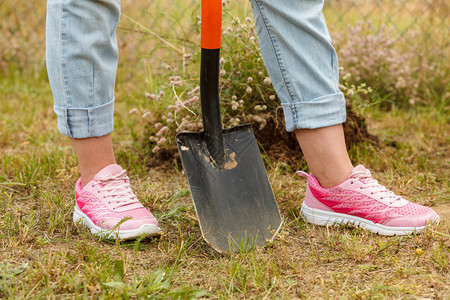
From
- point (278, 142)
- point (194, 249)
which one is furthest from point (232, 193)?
point (278, 142)

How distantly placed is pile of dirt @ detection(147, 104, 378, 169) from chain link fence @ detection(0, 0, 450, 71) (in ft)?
2.18

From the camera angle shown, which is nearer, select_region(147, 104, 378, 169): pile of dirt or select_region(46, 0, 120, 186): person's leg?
select_region(46, 0, 120, 186): person's leg

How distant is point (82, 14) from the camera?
134 cm

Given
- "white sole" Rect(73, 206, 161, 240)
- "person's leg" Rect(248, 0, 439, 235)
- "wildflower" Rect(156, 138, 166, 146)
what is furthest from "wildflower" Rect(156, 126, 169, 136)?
"person's leg" Rect(248, 0, 439, 235)

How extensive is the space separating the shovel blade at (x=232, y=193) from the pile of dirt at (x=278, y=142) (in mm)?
515

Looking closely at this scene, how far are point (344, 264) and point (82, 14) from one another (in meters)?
1.01

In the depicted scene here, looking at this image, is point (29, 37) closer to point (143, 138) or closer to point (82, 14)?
point (143, 138)

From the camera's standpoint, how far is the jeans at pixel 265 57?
1.35 meters

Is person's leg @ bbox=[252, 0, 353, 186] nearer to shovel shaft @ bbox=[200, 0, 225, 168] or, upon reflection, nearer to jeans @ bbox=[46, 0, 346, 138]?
jeans @ bbox=[46, 0, 346, 138]

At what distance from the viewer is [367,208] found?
1.50 m

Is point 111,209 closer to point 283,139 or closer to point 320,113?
point 320,113

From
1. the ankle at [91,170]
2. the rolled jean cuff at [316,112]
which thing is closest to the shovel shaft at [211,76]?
the rolled jean cuff at [316,112]

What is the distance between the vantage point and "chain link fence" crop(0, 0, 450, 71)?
3.14 metres

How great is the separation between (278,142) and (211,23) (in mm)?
867
